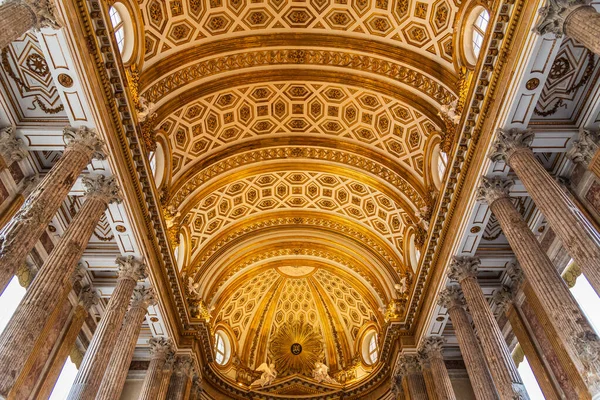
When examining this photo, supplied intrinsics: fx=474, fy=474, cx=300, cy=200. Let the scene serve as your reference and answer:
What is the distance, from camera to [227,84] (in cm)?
1903

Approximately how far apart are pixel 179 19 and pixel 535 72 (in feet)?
38.6

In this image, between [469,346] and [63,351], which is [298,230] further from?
[63,351]

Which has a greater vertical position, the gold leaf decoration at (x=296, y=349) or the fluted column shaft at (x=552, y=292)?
the gold leaf decoration at (x=296, y=349)

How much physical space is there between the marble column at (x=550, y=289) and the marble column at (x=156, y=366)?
1362 cm

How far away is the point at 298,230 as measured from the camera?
26.1 meters

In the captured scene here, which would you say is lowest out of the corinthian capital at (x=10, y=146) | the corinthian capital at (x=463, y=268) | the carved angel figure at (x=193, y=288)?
the corinthian capital at (x=463, y=268)

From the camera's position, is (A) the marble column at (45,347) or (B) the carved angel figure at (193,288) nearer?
(A) the marble column at (45,347)

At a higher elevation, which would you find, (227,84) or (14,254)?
(227,84)

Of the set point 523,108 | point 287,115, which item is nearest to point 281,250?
point 287,115

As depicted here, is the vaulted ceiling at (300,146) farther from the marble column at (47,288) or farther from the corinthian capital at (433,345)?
the marble column at (47,288)

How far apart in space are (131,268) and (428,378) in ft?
40.2

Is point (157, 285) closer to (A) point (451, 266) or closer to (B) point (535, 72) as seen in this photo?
(A) point (451, 266)

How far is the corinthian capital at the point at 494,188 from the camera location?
13.9 metres

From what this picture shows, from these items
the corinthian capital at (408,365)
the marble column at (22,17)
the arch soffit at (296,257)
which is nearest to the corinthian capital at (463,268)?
the corinthian capital at (408,365)
